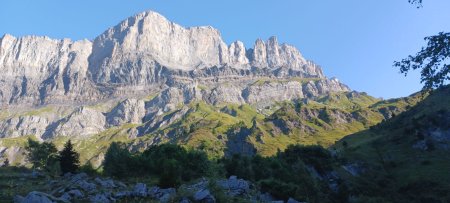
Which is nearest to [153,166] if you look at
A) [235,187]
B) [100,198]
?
[235,187]

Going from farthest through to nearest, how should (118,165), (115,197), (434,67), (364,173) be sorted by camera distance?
(364,173) → (118,165) → (115,197) → (434,67)

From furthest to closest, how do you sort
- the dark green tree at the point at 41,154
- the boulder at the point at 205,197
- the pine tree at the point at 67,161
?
the dark green tree at the point at 41,154, the pine tree at the point at 67,161, the boulder at the point at 205,197

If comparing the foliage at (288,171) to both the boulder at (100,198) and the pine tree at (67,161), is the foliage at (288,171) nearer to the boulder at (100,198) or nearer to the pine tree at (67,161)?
the boulder at (100,198)

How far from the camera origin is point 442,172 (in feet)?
417

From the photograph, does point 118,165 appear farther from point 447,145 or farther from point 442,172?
point 447,145

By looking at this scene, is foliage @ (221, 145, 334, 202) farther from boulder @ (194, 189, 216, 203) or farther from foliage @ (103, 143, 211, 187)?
boulder @ (194, 189, 216, 203)

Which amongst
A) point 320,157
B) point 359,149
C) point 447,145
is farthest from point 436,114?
point 320,157

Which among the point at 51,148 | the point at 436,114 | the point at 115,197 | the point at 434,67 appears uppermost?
the point at 436,114

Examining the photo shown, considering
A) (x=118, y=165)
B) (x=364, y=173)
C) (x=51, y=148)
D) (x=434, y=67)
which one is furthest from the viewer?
(x=364, y=173)

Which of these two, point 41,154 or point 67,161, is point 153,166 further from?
point 41,154

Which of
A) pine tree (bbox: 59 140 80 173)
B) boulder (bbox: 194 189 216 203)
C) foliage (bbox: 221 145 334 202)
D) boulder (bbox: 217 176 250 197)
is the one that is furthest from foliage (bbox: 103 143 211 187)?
boulder (bbox: 194 189 216 203)

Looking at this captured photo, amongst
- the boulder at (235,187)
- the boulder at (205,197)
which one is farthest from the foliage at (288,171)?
the boulder at (205,197)

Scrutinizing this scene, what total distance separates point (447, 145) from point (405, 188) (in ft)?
177

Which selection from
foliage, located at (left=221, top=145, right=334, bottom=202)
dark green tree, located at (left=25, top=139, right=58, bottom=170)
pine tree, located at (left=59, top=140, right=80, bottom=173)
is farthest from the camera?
dark green tree, located at (left=25, top=139, right=58, bottom=170)
